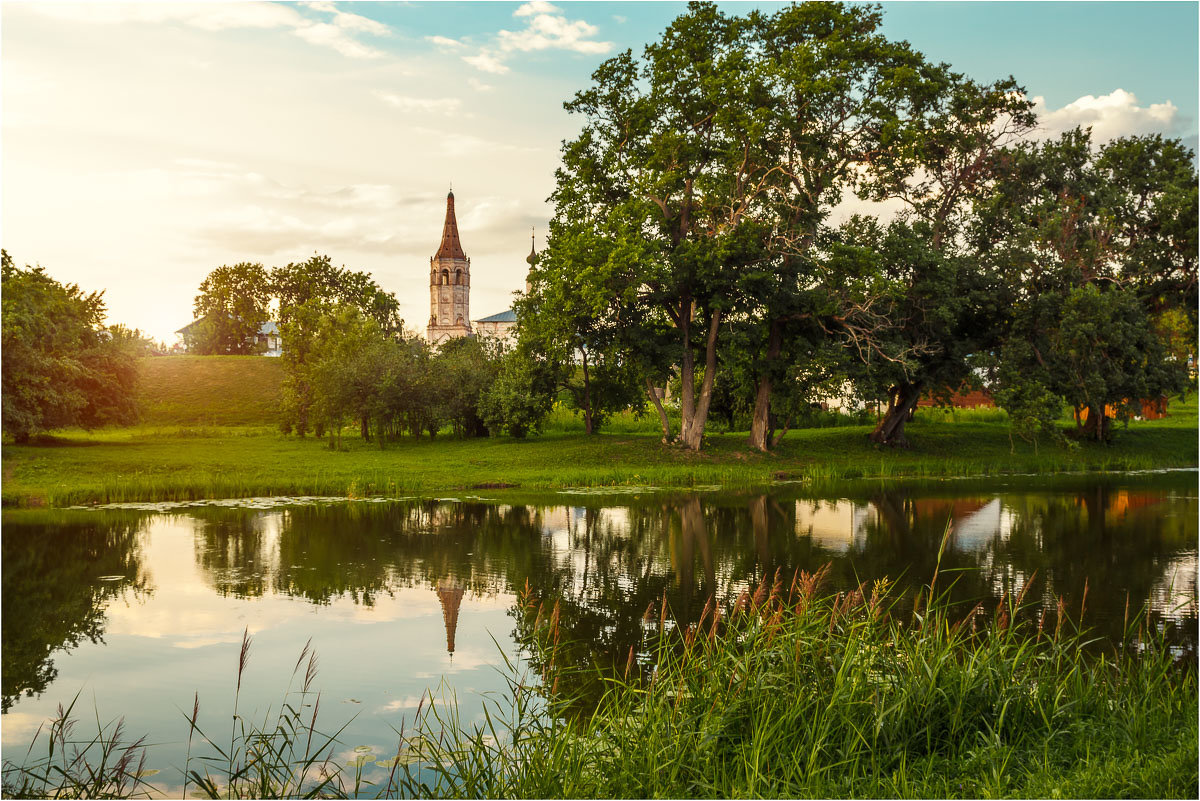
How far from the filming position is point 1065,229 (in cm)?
3300

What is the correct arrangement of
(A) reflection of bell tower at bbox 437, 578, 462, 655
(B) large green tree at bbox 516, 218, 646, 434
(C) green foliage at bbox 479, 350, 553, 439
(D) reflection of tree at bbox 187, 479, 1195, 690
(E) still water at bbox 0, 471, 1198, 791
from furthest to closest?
1. (C) green foliage at bbox 479, 350, 553, 439
2. (B) large green tree at bbox 516, 218, 646, 434
3. (D) reflection of tree at bbox 187, 479, 1195, 690
4. (A) reflection of bell tower at bbox 437, 578, 462, 655
5. (E) still water at bbox 0, 471, 1198, 791

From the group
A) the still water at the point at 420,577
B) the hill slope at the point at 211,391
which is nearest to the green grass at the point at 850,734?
the still water at the point at 420,577

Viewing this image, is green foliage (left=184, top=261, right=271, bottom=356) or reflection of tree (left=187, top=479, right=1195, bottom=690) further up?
green foliage (left=184, top=261, right=271, bottom=356)

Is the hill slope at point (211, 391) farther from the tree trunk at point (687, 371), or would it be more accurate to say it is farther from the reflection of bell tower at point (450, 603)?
the reflection of bell tower at point (450, 603)

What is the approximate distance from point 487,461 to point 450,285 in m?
139

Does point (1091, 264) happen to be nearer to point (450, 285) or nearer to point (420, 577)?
point (420, 577)

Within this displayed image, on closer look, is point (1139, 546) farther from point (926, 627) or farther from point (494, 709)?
point (494, 709)

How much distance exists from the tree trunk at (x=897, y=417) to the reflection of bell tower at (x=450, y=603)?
86.8ft

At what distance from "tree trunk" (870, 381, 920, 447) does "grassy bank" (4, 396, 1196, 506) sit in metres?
0.62

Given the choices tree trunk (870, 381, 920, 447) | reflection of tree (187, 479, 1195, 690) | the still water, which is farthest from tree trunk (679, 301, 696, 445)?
reflection of tree (187, 479, 1195, 690)

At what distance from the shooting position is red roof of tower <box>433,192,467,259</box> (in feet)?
549

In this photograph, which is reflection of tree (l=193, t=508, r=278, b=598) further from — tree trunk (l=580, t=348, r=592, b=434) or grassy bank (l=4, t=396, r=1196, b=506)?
tree trunk (l=580, t=348, r=592, b=434)

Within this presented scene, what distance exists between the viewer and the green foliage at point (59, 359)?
30703 mm

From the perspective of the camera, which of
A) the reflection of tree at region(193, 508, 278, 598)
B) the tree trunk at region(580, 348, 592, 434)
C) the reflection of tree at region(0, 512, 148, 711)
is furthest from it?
the tree trunk at region(580, 348, 592, 434)
